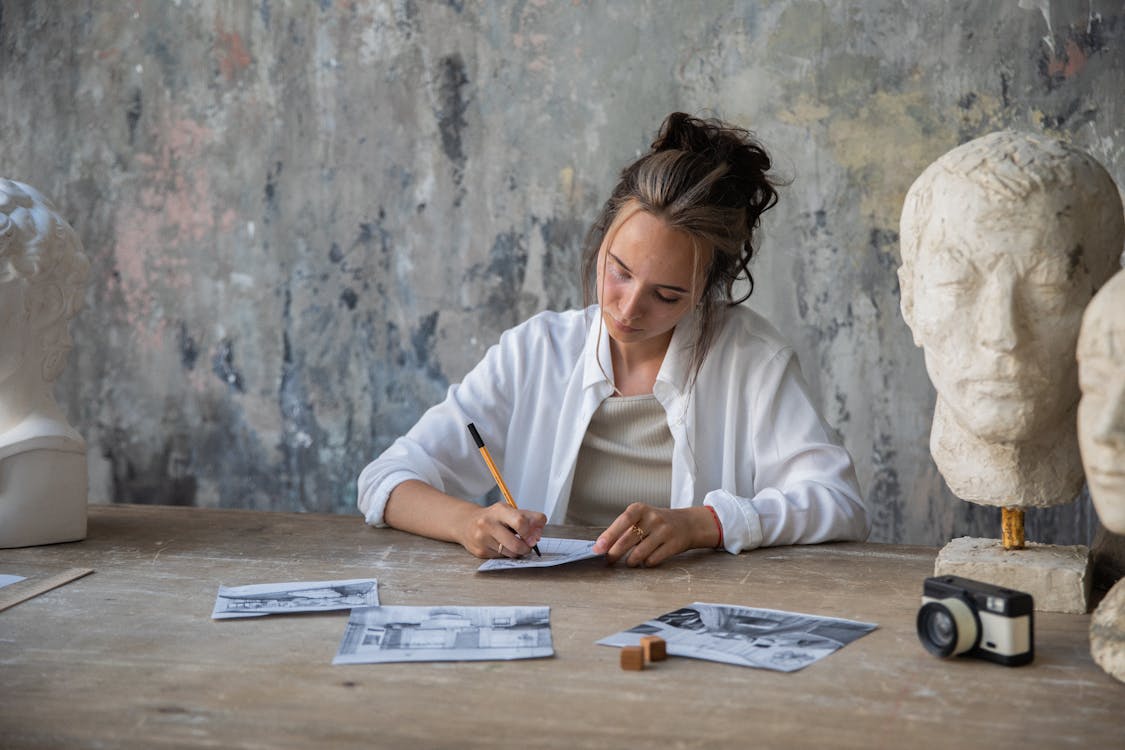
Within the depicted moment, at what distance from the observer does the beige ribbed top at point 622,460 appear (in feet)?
7.94

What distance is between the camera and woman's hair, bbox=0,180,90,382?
2.01 meters

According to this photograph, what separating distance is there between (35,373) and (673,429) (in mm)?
1264

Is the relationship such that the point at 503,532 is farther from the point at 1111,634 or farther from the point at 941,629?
the point at 1111,634

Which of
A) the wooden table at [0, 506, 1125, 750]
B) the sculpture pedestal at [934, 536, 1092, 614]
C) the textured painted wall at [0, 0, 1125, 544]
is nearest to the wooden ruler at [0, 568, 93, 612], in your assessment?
the wooden table at [0, 506, 1125, 750]

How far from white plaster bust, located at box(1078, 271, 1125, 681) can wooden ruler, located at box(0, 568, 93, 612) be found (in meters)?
1.46

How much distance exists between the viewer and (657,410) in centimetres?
242

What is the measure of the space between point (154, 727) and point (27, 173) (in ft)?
11.4

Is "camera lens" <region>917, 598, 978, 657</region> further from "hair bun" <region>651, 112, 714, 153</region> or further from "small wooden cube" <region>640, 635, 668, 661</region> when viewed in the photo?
"hair bun" <region>651, 112, 714, 153</region>

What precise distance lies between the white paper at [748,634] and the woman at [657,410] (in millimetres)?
347

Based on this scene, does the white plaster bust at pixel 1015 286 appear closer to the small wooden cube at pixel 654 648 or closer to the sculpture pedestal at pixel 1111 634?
the sculpture pedestal at pixel 1111 634

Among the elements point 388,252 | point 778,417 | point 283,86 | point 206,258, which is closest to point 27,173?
point 206,258

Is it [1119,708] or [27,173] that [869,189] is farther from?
[27,173]

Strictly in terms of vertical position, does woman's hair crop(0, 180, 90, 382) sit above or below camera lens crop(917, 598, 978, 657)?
above

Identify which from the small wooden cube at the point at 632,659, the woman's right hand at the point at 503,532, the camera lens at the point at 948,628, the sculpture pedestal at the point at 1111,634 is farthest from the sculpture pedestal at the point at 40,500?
the sculpture pedestal at the point at 1111,634
